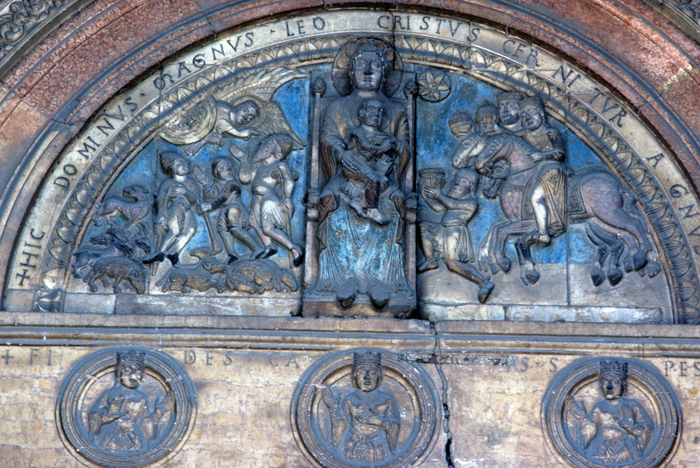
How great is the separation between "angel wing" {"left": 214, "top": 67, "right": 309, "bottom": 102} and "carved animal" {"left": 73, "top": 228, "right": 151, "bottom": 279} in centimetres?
156

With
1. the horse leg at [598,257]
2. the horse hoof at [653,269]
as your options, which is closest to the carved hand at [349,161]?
the horse leg at [598,257]

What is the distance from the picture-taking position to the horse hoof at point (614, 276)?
10883 millimetres

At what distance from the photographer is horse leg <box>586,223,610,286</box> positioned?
430 inches

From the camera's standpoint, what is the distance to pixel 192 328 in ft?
34.8

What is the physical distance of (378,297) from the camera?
34.7ft

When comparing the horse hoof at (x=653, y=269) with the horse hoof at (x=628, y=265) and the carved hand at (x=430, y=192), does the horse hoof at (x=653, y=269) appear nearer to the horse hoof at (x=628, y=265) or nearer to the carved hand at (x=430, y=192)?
the horse hoof at (x=628, y=265)

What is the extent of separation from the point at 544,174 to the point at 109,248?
3.93 meters

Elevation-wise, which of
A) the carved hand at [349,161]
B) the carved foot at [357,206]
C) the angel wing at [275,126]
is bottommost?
the carved foot at [357,206]

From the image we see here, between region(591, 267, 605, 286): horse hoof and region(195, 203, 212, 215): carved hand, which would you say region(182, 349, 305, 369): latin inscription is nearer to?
region(195, 203, 212, 215): carved hand

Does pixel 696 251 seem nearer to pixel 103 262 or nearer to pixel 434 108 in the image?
pixel 434 108

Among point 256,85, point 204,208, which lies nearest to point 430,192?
point 256,85

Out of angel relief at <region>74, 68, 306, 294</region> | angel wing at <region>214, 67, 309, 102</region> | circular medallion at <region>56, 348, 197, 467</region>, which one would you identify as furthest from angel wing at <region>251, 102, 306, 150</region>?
circular medallion at <region>56, 348, 197, 467</region>

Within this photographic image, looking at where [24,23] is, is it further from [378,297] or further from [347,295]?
[378,297]

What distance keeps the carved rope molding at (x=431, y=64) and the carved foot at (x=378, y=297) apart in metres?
→ 2.33
